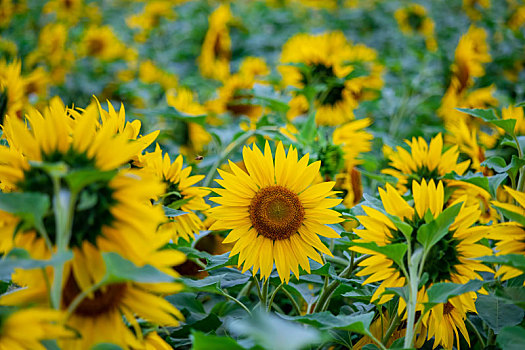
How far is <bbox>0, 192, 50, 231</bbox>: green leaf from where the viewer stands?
0.50m

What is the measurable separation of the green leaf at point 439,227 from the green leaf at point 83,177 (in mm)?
434

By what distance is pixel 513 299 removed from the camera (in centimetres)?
74

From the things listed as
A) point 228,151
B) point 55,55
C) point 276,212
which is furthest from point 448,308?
point 55,55

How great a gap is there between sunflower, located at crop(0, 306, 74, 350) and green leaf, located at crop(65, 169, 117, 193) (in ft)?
0.43

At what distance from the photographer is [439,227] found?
0.71 m

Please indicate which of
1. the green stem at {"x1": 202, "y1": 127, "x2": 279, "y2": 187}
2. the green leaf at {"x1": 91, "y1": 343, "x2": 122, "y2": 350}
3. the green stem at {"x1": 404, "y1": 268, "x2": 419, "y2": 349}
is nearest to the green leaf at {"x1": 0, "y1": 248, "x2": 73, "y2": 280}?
the green leaf at {"x1": 91, "y1": 343, "x2": 122, "y2": 350}

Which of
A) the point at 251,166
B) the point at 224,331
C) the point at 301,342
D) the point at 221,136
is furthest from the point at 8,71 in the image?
the point at 301,342

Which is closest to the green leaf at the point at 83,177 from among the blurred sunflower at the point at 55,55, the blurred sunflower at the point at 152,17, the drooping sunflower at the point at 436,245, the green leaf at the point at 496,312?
the drooping sunflower at the point at 436,245

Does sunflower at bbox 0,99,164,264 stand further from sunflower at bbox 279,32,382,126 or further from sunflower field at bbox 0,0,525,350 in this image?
sunflower at bbox 279,32,382,126

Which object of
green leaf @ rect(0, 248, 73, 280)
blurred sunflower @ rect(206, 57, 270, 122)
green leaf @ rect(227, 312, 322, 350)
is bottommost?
green leaf @ rect(227, 312, 322, 350)

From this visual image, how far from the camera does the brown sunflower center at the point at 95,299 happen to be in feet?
1.93

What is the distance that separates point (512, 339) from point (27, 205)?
0.64 m

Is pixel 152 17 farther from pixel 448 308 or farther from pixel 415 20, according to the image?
pixel 448 308

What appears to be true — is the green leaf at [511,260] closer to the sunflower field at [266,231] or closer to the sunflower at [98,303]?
the sunflower field at [266,231]
